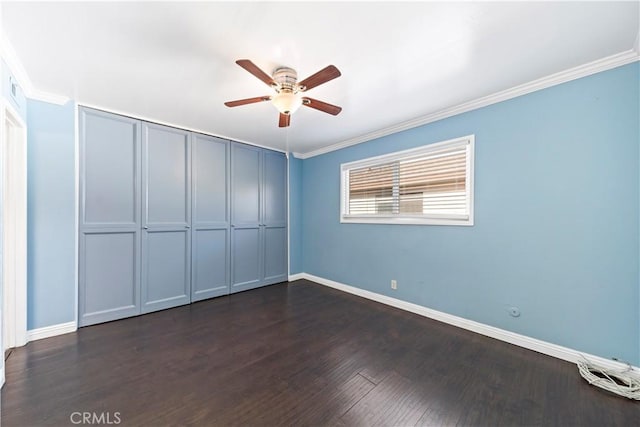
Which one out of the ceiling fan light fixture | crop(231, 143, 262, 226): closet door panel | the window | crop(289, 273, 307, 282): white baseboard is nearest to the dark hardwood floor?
the window

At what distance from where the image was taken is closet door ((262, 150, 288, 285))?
432cm

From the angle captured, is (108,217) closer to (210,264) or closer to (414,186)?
(210,264)

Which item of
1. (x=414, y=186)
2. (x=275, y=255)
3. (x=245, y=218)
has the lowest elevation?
(x=275, y=255)

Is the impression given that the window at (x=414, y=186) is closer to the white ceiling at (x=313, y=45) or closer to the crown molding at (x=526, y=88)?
the crown molding at (x=526, y=88)

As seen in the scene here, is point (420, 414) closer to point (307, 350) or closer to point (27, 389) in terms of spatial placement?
point (307, 350)

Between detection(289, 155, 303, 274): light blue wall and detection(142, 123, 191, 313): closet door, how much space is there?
1.77 m

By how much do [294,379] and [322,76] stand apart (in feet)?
7.13

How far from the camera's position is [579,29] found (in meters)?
1.62

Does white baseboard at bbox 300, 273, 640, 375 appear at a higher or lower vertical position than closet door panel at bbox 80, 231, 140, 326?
lower

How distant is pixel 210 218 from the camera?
3672 millimetres

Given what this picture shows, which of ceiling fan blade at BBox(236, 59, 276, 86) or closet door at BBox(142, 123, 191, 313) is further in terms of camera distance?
closet door at BBox(142, 123, 191, 313)

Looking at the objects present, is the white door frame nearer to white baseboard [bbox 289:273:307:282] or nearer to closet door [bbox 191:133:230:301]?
closet door [bbox 191:133:230:301]

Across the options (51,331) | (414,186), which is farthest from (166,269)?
(414,186)

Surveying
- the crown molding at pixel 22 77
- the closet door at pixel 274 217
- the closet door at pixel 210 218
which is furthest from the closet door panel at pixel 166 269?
the crown molding at pixel 22 77
